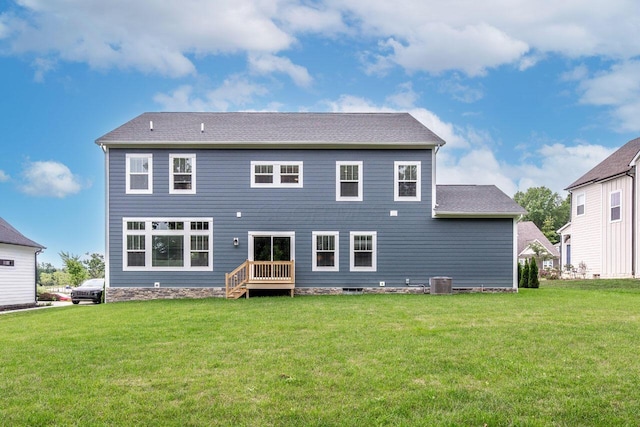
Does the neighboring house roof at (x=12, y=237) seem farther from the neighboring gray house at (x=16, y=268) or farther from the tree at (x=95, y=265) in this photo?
the tree at (x=95, y=265)

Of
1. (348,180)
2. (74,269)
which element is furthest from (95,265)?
(348,180)

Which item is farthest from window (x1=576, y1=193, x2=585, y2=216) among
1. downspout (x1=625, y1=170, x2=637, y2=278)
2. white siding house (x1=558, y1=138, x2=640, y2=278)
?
downspout (x1=625, y1=170, x2=637, y2=278)

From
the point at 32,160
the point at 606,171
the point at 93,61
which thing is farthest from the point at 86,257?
the point at 606,171

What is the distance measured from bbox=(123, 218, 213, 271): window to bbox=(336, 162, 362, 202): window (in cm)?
507

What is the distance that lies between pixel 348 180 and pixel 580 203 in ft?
49.6

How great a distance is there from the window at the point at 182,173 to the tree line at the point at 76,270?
872 inches

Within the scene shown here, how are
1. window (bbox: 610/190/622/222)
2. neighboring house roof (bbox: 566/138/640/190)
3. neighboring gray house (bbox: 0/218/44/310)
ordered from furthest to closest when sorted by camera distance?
window (bbox: 610/190/622/222) < neighboring house roof (bbox: 566/138/640/190) < neighboring gray house (bbox: 0/218/44/310)

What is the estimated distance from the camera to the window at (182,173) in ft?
56.5

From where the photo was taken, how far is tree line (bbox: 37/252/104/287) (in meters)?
34.8

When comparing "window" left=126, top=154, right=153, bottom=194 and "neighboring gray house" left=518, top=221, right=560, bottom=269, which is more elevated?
"window" left=126, top=154, right=153, bottom=194

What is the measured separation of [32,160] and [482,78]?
2221 centimetres

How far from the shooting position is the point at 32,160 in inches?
865

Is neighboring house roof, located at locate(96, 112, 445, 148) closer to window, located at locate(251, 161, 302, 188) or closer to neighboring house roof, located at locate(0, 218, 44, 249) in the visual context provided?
window, located at locate(251, 161, 302, 188)

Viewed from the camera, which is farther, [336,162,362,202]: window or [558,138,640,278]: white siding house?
[558,138,640,278]: white siding house
